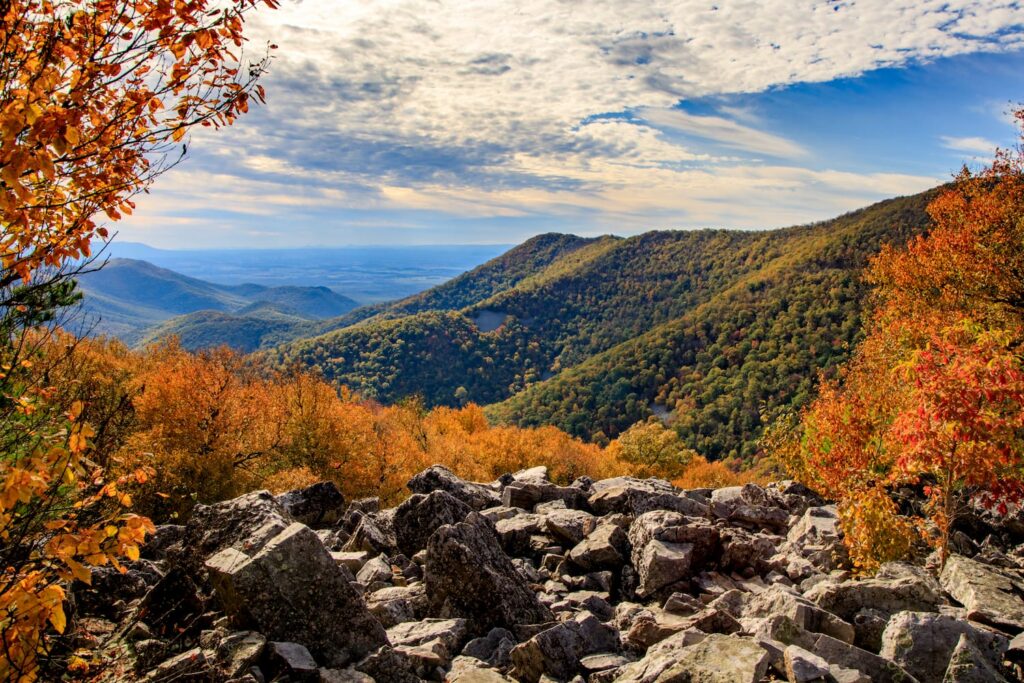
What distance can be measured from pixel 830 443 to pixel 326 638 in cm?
1839

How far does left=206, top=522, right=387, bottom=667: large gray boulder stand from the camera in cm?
823

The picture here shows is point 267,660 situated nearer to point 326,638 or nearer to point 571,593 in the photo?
point 326,638

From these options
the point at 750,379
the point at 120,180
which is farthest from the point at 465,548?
the point at 750,379

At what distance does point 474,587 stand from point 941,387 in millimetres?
9630

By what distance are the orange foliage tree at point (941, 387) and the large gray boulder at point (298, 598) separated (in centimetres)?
1042

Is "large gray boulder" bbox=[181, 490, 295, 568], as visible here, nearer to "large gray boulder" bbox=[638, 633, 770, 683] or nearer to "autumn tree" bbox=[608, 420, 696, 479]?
"large gray boulder" bbox=[638, 633, 770, 683]

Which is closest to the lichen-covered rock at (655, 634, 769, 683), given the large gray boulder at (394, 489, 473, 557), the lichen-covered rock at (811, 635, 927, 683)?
the lichen-covered rock at (811, 635, 927, 683)

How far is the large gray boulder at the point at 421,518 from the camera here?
553 inches

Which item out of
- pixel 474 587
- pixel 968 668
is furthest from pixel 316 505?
pixel 968 668

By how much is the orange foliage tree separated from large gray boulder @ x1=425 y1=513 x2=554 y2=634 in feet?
24.2

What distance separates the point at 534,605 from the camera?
11.1 m

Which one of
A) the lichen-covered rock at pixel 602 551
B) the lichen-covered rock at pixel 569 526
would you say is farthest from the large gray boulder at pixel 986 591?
the lichen-covered rock at pixel 569 526

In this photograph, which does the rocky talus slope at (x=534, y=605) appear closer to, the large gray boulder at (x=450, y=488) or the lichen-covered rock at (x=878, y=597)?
the lichen-covered rock at (x=878, y=597)

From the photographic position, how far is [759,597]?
1085 cm
